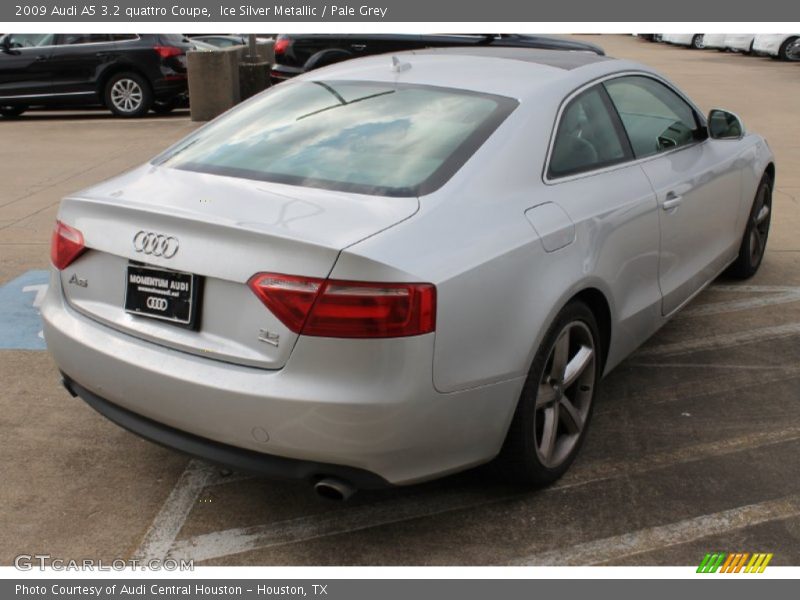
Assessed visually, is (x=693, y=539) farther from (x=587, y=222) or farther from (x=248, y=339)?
(x=248, y=339)

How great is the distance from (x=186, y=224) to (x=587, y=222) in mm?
1514

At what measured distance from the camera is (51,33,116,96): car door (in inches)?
579

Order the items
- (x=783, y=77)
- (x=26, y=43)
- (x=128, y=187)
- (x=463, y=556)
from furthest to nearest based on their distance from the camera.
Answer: (x=783, y=77) → (x=26, y=43) → (x=128, y=187) → (x=463, y=556)

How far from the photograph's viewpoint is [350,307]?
275 cm

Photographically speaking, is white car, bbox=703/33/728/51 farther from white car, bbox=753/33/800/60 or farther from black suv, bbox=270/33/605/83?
black suv, bbox=270/33/605/83

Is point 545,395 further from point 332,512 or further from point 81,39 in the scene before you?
point 81,39

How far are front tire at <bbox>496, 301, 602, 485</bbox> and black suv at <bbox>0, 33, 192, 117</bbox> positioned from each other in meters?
12.6

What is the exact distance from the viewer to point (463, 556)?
317 cm

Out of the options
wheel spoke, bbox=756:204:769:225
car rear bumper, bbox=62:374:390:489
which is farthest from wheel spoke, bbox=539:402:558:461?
wheel spoke, bbox=756:204:769:225

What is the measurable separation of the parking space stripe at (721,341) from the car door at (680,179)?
13.8 inches

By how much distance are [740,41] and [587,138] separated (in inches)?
1139

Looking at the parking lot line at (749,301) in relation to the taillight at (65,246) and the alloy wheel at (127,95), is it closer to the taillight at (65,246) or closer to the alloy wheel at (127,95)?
the taillight at (65,246)

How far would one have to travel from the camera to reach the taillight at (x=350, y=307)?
9.04 feet

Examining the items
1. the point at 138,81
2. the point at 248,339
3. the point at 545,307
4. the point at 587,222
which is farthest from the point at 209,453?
the point at 138,81
